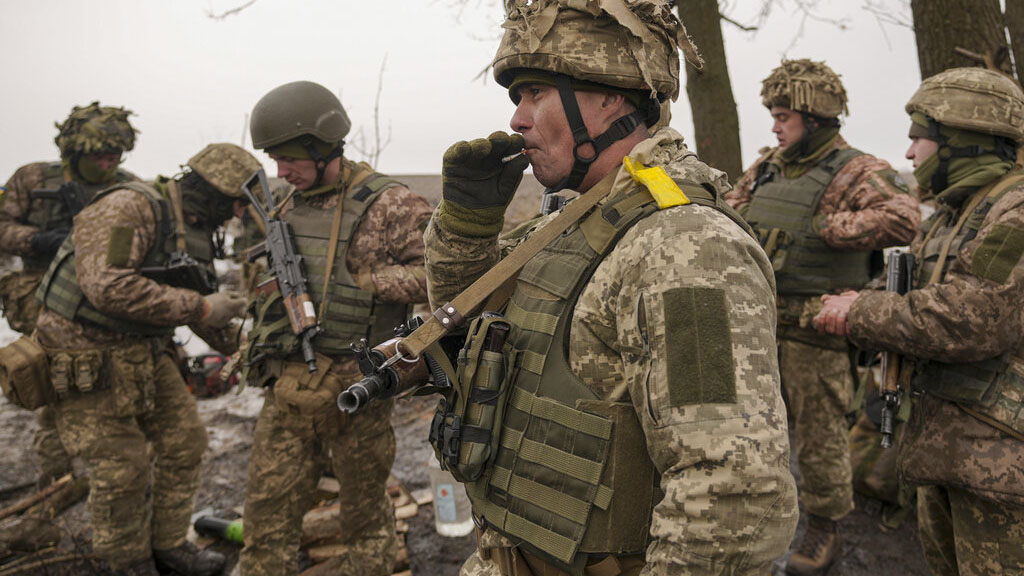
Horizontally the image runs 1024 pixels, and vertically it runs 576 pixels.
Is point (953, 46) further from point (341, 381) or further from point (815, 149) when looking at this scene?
point (341, 381)

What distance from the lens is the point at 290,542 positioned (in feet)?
11.4

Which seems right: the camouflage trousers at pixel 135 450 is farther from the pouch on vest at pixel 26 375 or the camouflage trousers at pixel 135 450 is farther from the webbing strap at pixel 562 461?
the webbing strap at pixel 562 461

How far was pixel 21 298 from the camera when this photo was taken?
19.6 ft

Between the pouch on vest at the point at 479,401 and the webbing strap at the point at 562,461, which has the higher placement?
the pouch on vest at the point at 479,401

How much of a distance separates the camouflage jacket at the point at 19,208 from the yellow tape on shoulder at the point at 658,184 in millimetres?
5894

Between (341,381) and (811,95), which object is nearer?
(341,381)

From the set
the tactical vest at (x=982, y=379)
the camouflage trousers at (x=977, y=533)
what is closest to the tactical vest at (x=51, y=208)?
the tactical vest at (x=982, y=379)

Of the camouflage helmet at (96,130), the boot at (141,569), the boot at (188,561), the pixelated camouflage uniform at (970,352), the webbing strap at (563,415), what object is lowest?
the boot at (188,561)

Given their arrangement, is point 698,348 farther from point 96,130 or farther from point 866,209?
point 96,130

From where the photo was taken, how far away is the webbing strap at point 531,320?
1.64 meters

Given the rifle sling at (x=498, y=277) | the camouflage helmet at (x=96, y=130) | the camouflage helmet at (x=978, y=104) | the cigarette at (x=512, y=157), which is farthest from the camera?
the camouflage helmet at (x=96, y=130)

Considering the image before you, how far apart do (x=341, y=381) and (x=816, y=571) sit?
3081mm

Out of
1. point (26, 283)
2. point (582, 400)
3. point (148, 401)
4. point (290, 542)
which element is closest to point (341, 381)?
point (290, 542)

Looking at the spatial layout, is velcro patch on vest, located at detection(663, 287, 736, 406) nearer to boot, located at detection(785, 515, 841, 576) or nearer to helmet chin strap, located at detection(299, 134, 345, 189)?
helmet chin strap, located at detection(299, 134, 345, 189)
